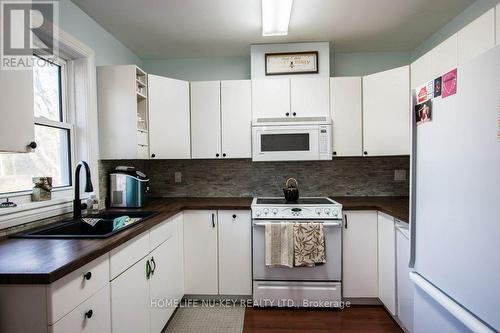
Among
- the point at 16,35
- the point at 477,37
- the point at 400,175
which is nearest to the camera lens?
the point at 16,35

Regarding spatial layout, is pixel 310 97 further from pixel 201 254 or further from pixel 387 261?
pixel 201 254

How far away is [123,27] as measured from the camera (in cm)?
222

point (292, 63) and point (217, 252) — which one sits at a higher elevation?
point (292, 63)

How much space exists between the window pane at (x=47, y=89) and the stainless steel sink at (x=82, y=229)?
0.78 meters

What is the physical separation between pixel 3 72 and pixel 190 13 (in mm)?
1369

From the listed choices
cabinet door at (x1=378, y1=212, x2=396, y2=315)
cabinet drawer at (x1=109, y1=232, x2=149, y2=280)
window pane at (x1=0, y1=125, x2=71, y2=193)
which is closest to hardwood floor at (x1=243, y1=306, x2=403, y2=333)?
cabinet door at (x1=378, y1=212, x2=396, y2=315)

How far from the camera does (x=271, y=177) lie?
288 cm

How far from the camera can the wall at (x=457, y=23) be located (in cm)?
183

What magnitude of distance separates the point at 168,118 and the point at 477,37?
7.60 feet

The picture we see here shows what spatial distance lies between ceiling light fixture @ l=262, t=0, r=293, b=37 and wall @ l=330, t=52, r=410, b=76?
0.88 meters

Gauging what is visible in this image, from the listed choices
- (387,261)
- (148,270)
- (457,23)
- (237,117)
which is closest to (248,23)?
(237,117)

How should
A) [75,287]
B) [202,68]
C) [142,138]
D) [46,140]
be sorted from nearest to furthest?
1. [75,287]
2. [46,140]
3. [142,138]
4. [202,68]

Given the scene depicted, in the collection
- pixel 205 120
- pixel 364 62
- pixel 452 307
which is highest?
pixel 364 62

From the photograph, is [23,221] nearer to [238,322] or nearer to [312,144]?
[238,322]
